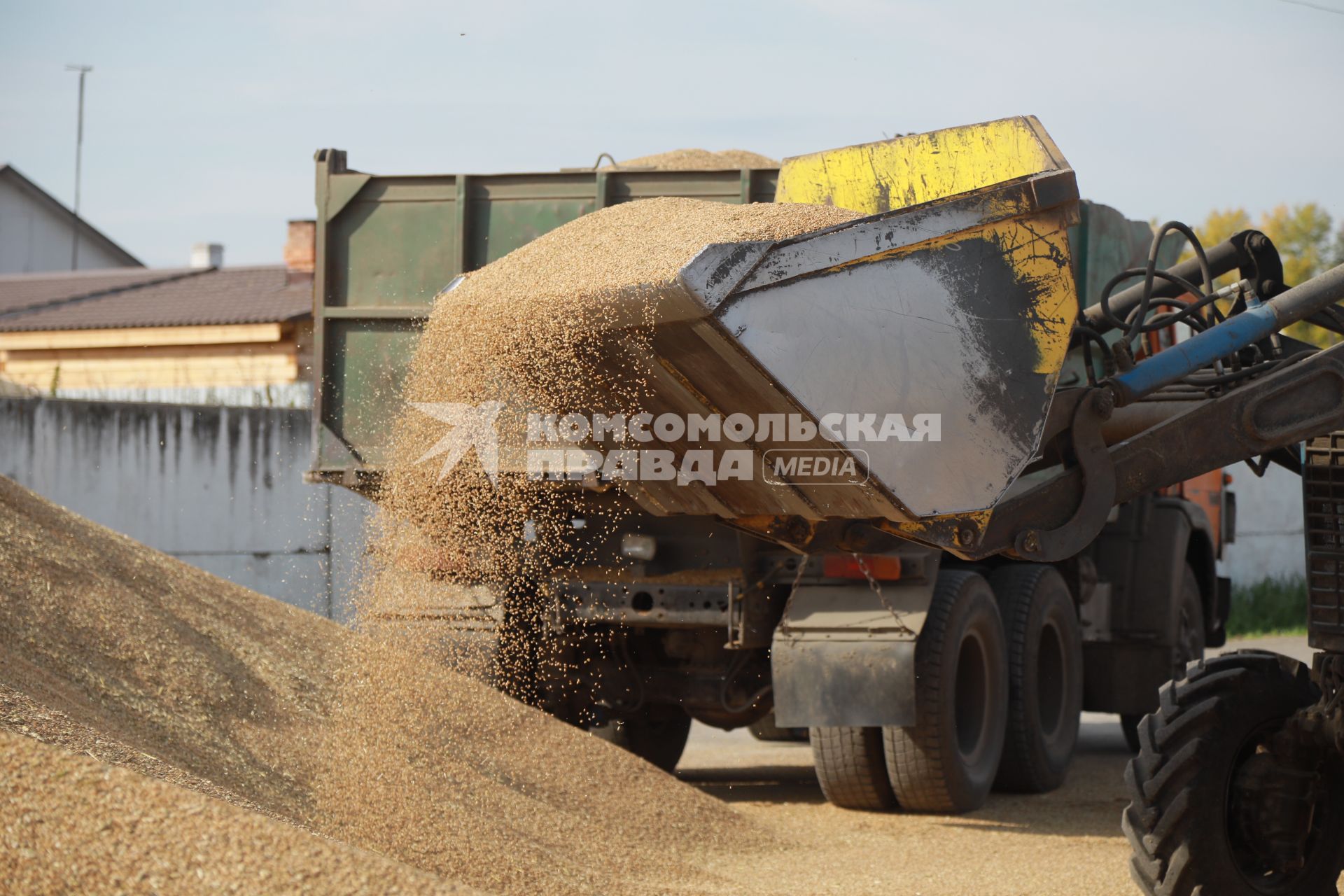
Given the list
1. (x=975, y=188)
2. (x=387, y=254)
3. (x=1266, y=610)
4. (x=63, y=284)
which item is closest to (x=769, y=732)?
(x=387, y=254)

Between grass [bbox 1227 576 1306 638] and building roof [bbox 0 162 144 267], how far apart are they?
92.7 feet

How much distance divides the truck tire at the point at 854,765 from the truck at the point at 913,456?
14 millimetres

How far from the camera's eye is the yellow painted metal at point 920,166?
4867 mm

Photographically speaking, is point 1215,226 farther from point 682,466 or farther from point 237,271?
point 682,466

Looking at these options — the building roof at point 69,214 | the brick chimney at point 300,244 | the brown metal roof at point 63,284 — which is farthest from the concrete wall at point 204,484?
the building roof at point 69,214

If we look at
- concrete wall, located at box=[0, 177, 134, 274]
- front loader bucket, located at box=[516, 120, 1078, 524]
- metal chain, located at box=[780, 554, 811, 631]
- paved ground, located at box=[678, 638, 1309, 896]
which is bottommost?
paved ground, located at box=[678, 638, 1309, 896]

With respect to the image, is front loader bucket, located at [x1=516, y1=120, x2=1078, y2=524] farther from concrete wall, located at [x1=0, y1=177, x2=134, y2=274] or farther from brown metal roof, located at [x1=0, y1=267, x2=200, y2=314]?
concrete wall, located at [x1=0, y1=177, x2=134, y2=274]

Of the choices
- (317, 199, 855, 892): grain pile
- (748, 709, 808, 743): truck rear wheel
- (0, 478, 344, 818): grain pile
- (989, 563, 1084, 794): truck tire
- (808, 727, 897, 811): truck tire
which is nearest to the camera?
(317, 199, 855, 892): grain pile

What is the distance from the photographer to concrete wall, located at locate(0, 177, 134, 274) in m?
35.0

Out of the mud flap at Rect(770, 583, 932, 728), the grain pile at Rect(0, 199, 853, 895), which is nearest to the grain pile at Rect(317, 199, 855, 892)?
the grain pile at Rect(0, 199, 853, 895)

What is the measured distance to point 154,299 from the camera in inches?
909

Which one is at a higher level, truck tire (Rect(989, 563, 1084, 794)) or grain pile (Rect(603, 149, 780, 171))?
grain pile (Rect(603, 149, 780, 171))

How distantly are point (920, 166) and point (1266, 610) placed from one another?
13.4 m

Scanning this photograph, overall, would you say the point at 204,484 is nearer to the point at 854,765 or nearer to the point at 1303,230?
the point at 854,765
